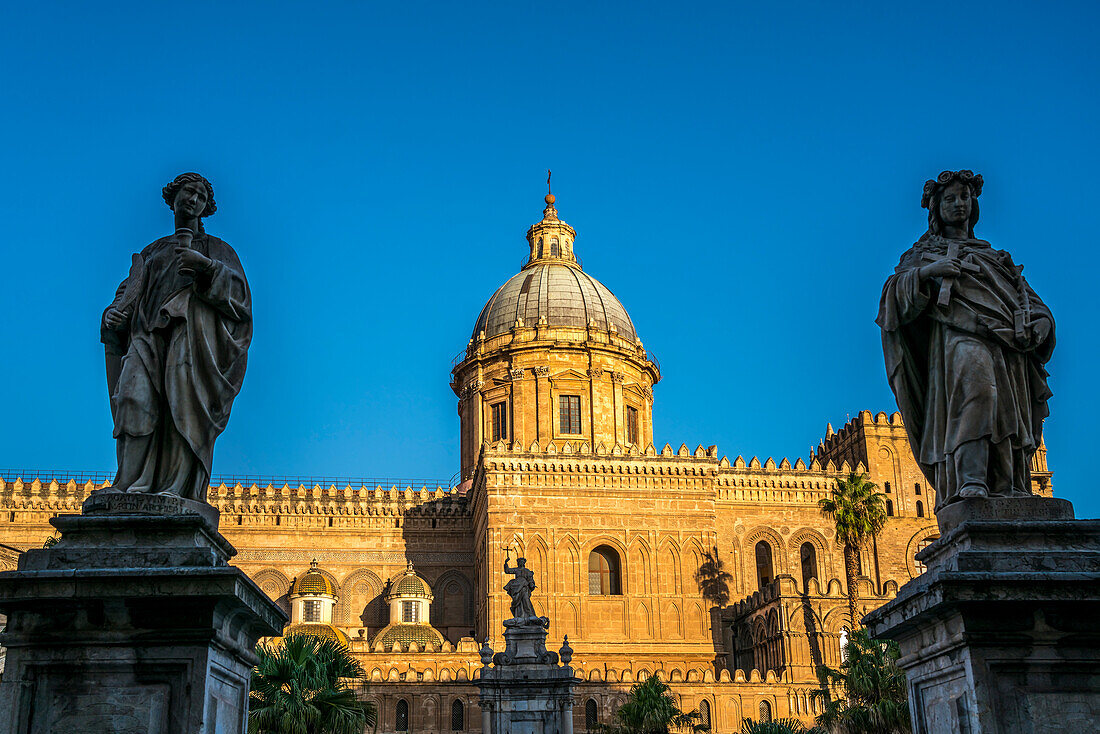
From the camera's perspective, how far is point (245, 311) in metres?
5.54

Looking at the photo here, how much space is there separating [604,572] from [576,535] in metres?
1.81

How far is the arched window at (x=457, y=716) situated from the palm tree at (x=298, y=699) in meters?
15.2

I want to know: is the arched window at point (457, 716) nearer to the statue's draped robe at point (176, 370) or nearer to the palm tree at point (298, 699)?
the palm tree at point (298, 699)

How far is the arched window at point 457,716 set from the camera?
114ft

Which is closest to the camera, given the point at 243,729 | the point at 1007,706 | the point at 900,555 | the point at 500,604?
the point at 1007,706

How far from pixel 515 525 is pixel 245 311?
114ft

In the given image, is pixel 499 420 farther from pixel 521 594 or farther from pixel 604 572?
pixel 521 594

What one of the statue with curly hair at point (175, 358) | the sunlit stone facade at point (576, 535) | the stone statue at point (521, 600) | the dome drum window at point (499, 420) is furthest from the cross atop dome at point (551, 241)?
the statue with curly hair at point (175, 358)

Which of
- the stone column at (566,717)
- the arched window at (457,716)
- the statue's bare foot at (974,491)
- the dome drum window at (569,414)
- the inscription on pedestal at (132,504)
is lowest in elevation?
the statue's bare foot at (974,491)

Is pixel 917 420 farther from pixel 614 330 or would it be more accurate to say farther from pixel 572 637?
pixel 614 330

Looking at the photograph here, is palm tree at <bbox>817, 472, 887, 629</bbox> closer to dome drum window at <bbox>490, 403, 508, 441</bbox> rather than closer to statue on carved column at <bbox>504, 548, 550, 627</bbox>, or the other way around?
dome drum window at <bbox>490, 403, 508, 441</bbox>

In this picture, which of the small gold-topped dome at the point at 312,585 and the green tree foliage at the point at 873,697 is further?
the small gold-topped dome at the point at 312,585

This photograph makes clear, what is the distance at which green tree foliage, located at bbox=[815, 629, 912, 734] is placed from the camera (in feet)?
71.2

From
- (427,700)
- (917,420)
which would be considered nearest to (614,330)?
(427,700)
